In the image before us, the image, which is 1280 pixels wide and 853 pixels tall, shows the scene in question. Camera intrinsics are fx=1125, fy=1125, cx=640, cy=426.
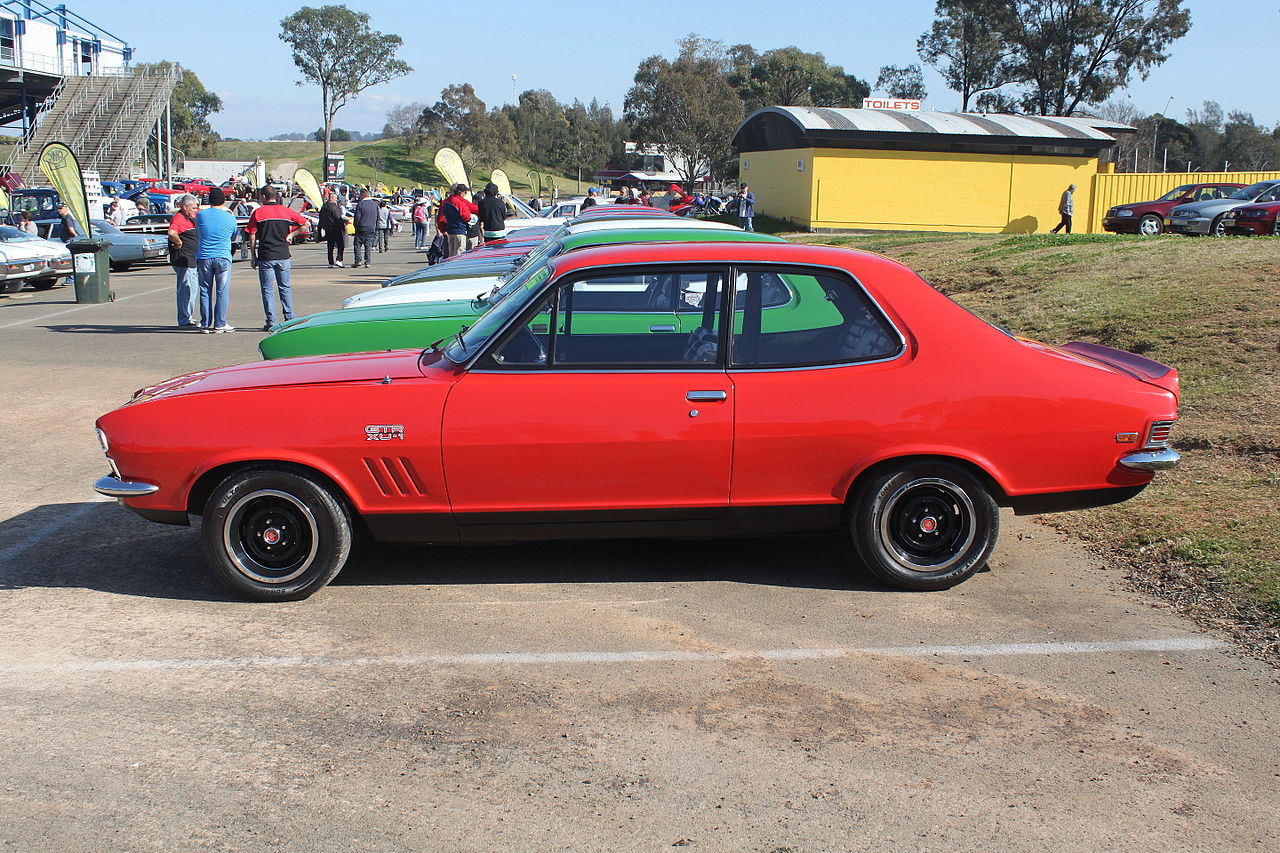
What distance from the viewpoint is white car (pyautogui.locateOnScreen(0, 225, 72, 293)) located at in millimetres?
19438

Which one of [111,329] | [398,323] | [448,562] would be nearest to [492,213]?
[111,329]

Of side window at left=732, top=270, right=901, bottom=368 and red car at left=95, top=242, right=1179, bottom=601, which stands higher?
side window at left=732, top=270, right=901, bottom=368

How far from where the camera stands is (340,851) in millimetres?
3131

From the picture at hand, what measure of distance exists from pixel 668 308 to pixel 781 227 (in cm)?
3243

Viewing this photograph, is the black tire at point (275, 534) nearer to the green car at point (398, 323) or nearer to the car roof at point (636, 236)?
the green car at point (398, 323)

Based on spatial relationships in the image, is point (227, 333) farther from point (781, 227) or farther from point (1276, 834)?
point (781, 227)

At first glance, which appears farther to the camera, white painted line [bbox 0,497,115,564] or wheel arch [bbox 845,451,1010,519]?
white painted line [bbox 0,497,115,564]

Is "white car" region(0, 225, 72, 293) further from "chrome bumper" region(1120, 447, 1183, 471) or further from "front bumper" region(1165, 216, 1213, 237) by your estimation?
"front bumper" region(1165, 216, 1213, 237)

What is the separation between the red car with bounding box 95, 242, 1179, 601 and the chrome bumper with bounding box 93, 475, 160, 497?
12 mm

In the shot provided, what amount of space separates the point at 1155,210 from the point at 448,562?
27.6 meters

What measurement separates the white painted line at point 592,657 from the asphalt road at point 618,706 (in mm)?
18

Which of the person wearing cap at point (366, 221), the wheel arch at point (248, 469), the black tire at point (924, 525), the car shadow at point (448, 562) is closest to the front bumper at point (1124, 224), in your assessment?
the person wearing cap at point (366, 221)

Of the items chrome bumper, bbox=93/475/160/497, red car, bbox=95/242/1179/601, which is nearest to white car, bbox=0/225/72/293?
chrome bumper, bbox=93/475/160/497

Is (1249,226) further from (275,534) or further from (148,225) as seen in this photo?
(148,225)
